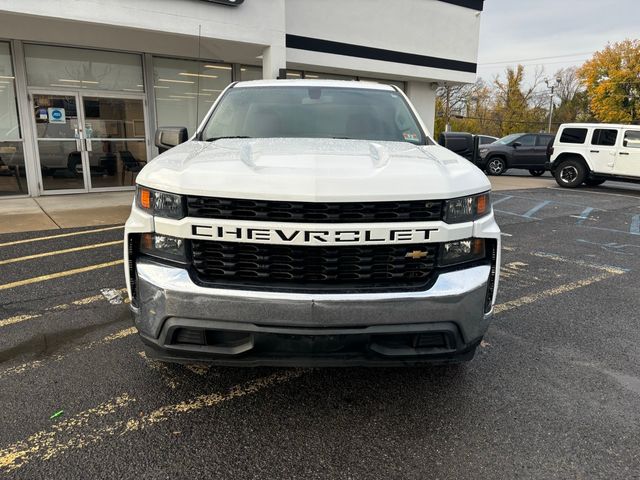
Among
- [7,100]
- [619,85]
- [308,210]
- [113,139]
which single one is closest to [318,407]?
[308,210]

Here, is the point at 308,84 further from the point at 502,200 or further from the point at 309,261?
the point at 502,200

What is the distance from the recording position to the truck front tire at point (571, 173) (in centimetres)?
1416

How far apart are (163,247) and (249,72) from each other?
11.5 m

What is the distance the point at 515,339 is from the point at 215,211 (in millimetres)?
2590

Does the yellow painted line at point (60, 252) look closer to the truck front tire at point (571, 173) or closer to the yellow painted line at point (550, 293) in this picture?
the yellow painted line at point (550, 293)

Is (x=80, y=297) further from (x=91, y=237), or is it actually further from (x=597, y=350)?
(x=597, y=350)

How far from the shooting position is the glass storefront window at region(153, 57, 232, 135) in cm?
1155

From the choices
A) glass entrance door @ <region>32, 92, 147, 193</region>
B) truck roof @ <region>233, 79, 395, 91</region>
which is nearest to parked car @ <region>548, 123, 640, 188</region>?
truck roof @ <region>233, 79, 395, 91</region>

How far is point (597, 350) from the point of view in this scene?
3.50 meters

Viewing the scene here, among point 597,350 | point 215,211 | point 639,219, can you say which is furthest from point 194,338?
point 639,219

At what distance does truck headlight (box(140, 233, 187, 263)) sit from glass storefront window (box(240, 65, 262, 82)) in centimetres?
1119

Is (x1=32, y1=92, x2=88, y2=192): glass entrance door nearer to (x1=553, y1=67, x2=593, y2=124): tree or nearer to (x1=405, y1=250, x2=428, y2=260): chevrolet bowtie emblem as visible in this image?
(x1=405, y1=250, x2=428, y2=260): chevrolet bowtie emblem

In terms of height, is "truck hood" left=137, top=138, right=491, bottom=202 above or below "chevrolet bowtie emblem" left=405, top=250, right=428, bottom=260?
above

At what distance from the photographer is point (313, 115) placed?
3721mm
